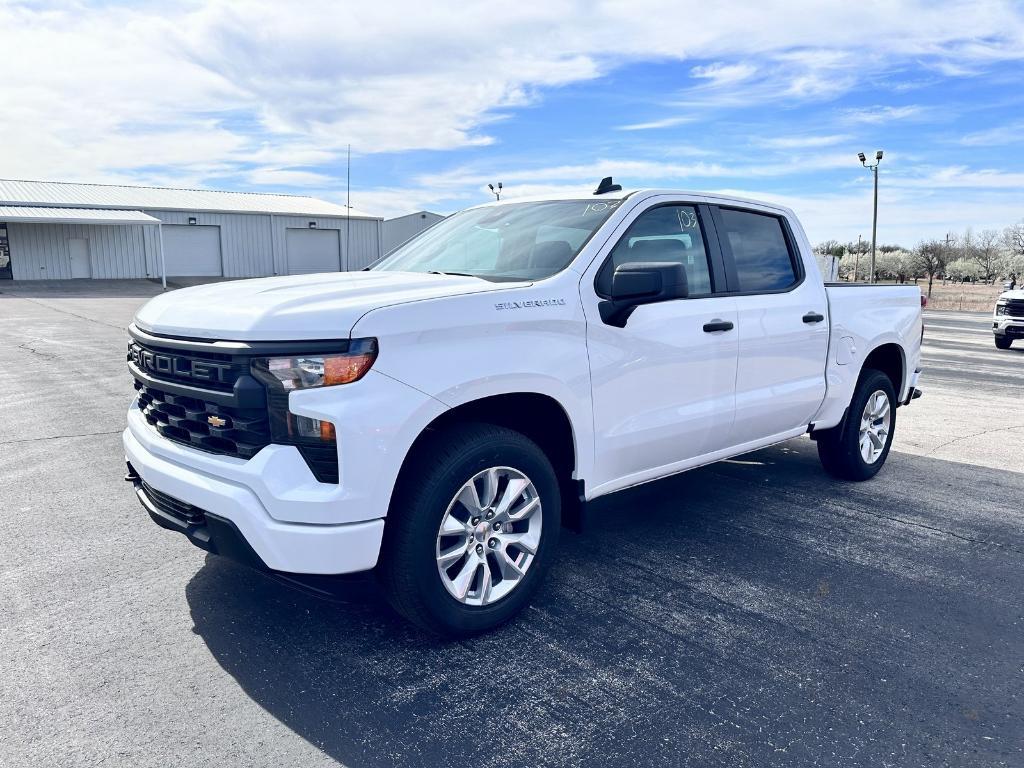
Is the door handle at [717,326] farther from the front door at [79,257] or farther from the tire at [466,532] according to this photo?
the front door at [79,257]

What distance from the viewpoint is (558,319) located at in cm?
342

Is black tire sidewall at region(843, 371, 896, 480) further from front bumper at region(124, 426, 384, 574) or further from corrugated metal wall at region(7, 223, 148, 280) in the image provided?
corrugated metal wall at region(7, 223, 148, 280)

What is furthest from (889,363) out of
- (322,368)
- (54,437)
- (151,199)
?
(151,199)

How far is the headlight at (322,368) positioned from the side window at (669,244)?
1.37 metres

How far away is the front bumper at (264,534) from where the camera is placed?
2793 millimetres

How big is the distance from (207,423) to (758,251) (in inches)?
133

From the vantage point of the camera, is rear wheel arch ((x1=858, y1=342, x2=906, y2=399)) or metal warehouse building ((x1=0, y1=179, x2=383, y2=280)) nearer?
rear wheel arch ((x1=858, y1=342, x2=906, y2=399))

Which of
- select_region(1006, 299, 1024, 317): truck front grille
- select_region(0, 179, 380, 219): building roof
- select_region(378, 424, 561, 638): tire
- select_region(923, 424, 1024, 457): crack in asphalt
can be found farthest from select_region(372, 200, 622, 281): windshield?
select_region(0, 179, 380, 219): building roof

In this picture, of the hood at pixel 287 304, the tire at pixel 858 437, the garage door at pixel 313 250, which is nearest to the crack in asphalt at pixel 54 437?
the hood at pixel 287 304

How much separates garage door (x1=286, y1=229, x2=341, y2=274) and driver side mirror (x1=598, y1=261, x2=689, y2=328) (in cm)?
4086

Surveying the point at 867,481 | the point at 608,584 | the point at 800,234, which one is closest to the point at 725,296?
the point at 800,234

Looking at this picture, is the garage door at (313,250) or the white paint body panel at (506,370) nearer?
the white paint body panel at (506,370)

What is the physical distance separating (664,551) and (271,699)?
7.46 ft

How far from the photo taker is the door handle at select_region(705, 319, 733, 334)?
4152mm
